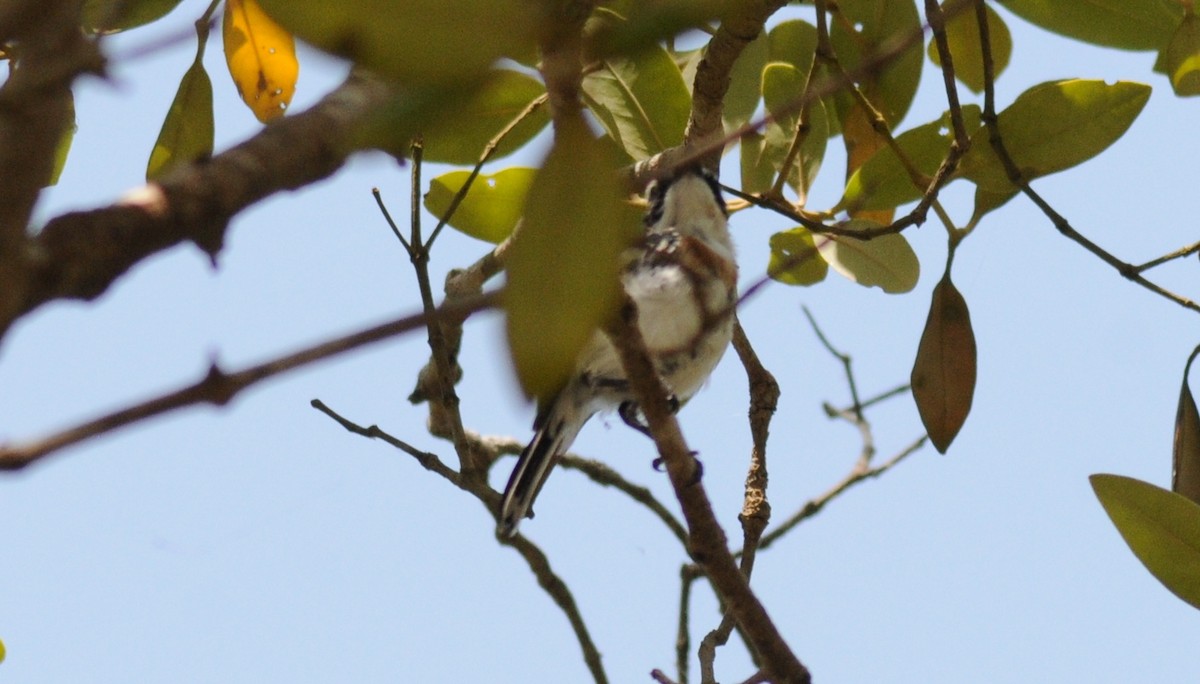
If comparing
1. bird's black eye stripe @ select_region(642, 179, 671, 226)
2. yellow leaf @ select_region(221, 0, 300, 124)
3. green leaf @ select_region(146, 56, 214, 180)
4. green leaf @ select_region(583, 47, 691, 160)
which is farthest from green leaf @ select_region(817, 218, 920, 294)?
green leaf @ select_region(146, 56, 214, 180)

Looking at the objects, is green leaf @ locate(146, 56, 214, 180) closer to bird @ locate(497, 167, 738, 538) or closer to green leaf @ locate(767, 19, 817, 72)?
bird @ locate(497, 167, 738, 538)

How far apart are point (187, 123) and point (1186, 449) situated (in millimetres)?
2190

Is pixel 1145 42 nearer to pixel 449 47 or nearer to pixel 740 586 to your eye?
pixel 740 586

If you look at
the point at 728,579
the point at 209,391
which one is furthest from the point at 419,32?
the point at 728,579

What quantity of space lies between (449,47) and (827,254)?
2.39 metres

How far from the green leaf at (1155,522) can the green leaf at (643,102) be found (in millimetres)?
1335

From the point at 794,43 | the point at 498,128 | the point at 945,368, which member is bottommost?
the point at 945,368

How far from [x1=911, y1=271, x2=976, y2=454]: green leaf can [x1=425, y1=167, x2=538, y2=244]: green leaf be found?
1.01 meters

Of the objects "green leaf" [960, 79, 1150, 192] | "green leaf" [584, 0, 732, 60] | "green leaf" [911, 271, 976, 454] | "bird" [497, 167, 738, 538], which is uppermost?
"bird" [497, 167, 738, 538]

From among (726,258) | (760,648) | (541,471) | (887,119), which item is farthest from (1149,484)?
(726,258)

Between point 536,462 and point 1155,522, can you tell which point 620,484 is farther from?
point 1155,522

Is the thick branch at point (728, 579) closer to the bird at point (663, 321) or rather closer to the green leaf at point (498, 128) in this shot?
the green leaf at point (498, 128)

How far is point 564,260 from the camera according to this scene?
2.55 ft

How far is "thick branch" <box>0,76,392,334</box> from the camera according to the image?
2.68 ft
